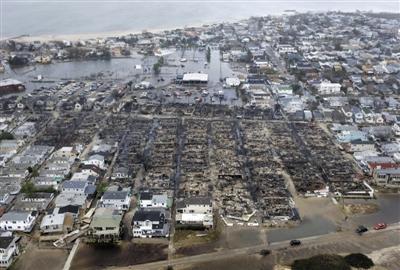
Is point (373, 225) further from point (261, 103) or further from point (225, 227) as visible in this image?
point (261, 103)

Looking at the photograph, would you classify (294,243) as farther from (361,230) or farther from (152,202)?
(152,202)

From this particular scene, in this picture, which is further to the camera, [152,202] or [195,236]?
[152,202]

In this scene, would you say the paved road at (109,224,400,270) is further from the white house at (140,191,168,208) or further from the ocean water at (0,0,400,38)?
the ocean water at (0,0,400,38)

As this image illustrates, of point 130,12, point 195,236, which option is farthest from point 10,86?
point 130,12

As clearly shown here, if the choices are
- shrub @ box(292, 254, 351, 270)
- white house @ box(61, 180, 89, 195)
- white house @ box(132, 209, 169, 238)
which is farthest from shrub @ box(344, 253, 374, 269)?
white house @ box(61, 180, 89, 195)

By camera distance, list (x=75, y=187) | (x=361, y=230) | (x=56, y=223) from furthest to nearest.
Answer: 1. (x=75, y=187)
2. (x=361, y=230)
3. (x=56, y=223)
